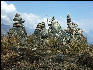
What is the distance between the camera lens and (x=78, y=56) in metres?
21.6

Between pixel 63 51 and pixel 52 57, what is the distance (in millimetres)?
3484

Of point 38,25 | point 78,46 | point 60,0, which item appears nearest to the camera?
point 60,0

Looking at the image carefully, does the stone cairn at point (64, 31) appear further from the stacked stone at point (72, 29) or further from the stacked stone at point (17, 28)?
the stacked stone at point (17, 28)

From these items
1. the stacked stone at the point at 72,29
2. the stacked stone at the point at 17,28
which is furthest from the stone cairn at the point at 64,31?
the stacked stone at the point at 17,28

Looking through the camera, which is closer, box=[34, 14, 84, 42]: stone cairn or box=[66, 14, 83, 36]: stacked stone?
box=[34, 14, 84, 42]: stone cairn

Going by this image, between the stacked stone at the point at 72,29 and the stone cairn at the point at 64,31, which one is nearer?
the stone cairn at the point at 64,31

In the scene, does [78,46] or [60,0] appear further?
[78,46]

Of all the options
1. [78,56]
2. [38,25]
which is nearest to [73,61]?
[78,56]

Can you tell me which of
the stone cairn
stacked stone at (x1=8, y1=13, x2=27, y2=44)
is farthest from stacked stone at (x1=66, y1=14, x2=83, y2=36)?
stacked stone at (x1=8, y1=13, x2=27, y2=44)

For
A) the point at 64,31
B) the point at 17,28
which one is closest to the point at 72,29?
the point at 64,31

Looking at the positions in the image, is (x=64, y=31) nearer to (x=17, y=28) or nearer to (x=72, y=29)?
(x=72, y=29)

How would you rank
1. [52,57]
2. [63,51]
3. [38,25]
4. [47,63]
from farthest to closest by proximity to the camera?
[38,25] < [63,51] < [52,57] < [47,63]

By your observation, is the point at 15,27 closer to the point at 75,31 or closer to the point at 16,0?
the point at 75,31

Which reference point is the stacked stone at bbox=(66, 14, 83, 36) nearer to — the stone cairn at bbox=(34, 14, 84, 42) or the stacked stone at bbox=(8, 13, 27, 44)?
the stone cairn at bbox=(34, 14, 84, 42)
